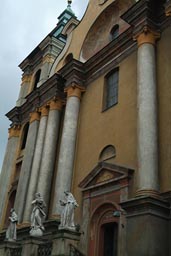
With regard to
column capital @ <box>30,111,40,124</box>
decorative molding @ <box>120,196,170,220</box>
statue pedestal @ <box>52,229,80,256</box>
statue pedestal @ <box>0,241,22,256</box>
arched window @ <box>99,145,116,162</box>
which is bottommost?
statue pedestal @ <box>52,229,80,256</box>

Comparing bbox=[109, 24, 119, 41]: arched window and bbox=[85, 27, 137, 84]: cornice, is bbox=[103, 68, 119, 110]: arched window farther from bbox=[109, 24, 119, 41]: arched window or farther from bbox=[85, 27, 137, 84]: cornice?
bbox=[109, 24, 119, 41]: arched window

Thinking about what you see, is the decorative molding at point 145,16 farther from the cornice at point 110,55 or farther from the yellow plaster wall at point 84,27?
the yellow plaster wall at point 84,27

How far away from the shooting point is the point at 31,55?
87.6 feet

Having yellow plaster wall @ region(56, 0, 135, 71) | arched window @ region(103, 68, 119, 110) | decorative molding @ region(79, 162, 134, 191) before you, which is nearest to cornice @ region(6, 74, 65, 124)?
yellow plaster wall @ region(56, 0, 135, 71)

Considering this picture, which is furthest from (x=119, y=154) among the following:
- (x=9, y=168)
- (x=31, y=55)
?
(x=31, y=55)

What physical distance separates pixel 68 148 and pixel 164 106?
5.59 metres

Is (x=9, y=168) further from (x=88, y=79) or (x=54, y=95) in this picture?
(x=88, y=79)

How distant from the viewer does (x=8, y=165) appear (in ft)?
75.0

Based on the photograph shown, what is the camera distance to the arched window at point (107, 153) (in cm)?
1441

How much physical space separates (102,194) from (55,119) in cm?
631

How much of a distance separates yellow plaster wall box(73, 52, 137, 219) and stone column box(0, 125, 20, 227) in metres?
7.08

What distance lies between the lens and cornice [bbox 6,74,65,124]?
19.7 m

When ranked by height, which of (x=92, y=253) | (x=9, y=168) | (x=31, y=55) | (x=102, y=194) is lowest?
(x=92, y=253)

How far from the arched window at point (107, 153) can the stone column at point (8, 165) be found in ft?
29.8
